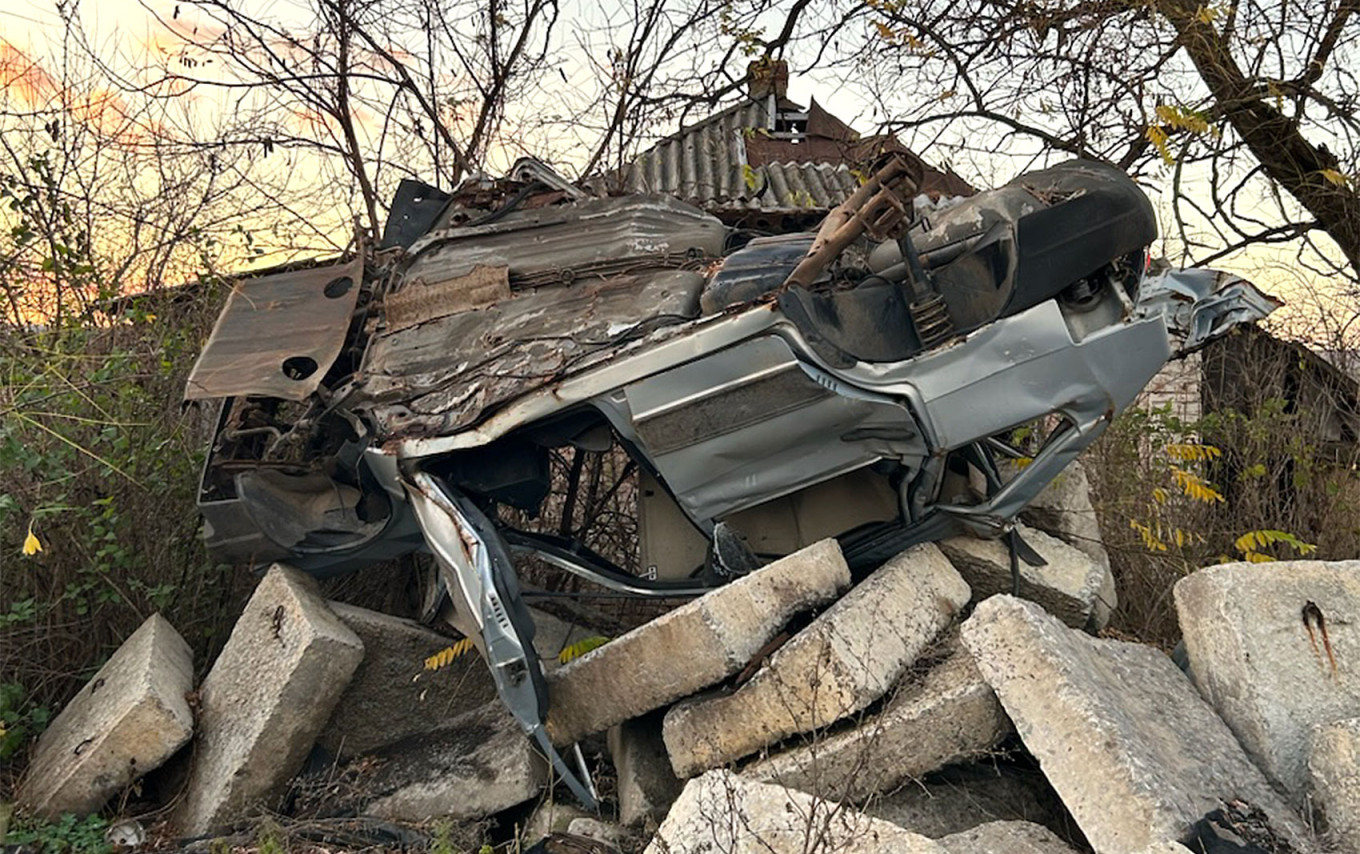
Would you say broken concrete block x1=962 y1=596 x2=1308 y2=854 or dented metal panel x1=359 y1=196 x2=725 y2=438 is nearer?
broken concrete block x1=962 y1=596 x2=1308 y2=854

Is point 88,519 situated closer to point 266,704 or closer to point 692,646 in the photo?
point 266,704

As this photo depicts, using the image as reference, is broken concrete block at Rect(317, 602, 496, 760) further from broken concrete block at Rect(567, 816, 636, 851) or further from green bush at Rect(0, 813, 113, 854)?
broken concrete block at Rect(567, 816, 636, 851)

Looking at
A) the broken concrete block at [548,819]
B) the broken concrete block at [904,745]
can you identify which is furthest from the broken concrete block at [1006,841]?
the broken concrete block at [548,819]

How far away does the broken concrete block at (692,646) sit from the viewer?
4.05 meters

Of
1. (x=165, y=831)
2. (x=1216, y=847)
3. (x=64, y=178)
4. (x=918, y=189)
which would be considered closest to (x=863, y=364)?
(x=918, y=189)

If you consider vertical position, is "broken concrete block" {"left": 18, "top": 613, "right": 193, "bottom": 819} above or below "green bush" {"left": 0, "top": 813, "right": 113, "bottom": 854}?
above

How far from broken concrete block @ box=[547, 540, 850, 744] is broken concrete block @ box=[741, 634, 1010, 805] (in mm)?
421

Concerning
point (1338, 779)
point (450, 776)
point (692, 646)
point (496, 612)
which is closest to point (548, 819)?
point (450, 776)

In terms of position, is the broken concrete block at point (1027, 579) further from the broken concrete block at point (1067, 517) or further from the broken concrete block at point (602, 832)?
the broken concrete block at point (602, 832)

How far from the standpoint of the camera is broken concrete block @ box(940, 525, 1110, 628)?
4664mm

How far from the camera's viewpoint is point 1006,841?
10.8 ft

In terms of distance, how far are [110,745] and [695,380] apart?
2721mm

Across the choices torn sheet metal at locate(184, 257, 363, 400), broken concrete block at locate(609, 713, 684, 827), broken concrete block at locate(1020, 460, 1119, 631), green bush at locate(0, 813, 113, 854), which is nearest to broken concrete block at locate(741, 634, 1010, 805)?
broken concrete block at locate(609, 713, 684, 827)

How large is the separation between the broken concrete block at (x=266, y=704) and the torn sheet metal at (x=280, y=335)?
0.87 meters
